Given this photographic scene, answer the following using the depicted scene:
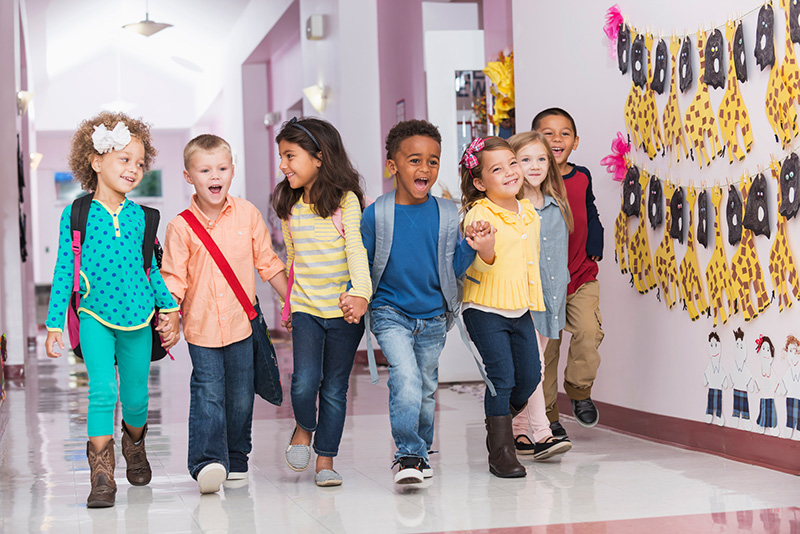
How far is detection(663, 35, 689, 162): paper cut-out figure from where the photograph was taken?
3602mm

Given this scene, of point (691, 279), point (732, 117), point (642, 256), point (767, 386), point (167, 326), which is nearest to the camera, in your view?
point (167, 326)

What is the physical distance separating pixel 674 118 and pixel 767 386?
106 centimetres

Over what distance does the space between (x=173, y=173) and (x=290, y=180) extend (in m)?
17.9

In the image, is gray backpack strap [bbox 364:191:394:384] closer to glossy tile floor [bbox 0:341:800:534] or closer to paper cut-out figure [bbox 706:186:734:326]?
glossy tile floor [bbox 0:341:800:534]

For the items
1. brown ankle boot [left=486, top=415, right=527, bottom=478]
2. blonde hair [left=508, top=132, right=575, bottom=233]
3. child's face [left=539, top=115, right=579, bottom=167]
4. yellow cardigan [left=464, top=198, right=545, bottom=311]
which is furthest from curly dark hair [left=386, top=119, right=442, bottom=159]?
brown ankle boot [left=486, top=415, right=527, bottom=478]

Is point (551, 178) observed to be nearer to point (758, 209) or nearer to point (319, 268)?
point (758, 209)

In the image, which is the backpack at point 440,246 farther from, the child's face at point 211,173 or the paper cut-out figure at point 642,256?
the paper cut-out figure at point 642,256

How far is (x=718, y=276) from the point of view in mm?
3412

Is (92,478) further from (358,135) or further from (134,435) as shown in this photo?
(358,135)

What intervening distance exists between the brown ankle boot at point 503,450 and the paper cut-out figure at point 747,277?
0.88m

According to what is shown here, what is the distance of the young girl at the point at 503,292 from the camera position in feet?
10.2

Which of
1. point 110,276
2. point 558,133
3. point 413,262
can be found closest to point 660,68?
point 558,133

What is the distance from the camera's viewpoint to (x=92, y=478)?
2861 millimetres

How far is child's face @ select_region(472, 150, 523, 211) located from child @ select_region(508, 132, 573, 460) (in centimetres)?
27
